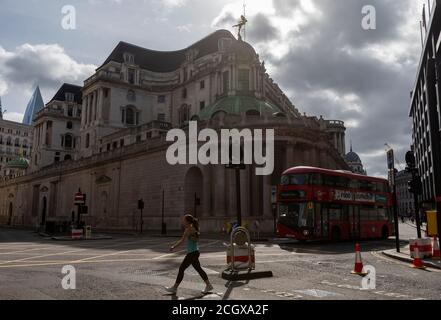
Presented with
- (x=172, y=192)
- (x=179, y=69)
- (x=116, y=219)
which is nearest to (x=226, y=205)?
(x=172, y=192)

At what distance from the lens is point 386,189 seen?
1254 inches

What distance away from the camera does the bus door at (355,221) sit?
28.0 metres

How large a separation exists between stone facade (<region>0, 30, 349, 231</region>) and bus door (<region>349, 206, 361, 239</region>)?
12.8m

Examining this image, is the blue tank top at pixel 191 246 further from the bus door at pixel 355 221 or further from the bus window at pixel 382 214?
the bus window at pixel 382 214

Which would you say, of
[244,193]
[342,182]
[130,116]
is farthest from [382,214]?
[130,116]

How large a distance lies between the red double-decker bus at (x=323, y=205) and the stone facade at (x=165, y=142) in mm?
12949

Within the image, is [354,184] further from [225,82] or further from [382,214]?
[225,82]

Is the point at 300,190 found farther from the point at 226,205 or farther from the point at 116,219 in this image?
the point at 116,219

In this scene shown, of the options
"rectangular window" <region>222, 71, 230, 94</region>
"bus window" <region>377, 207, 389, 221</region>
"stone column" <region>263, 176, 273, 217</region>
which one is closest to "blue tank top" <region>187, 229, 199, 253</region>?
"bus window" <region>377, 207, 389, 221</region>

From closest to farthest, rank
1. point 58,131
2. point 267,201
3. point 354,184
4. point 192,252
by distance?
point 192,252, point 354,184, point 267,201, point 58,131

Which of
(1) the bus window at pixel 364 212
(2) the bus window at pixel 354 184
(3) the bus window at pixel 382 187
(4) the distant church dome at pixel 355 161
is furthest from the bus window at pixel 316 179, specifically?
(4) the distant church dome at pixel 355 161

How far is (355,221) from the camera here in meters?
28.4

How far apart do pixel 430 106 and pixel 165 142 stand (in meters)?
38.6

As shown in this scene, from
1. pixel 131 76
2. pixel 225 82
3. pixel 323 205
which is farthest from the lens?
pixel 131 76
